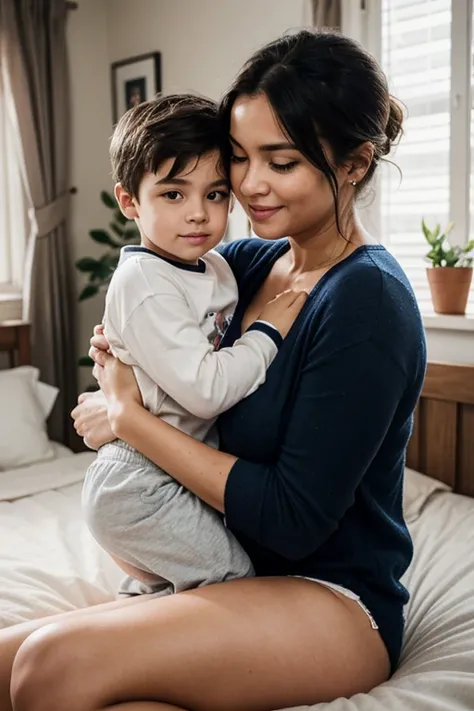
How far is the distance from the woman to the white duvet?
8 cm

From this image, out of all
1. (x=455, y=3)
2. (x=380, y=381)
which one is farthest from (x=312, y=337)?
(x=455, y=3)

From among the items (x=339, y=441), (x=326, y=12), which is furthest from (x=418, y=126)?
(x=339, y=441)

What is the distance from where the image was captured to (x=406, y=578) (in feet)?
5.67

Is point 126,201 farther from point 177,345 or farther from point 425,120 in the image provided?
point 425,120

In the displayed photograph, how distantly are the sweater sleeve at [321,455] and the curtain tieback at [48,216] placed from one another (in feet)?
9.25

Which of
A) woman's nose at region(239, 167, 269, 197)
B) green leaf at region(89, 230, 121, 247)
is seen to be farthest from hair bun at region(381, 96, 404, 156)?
green leaf at region(89, 230, 121, 247)

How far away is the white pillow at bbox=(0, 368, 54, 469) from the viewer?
291cm

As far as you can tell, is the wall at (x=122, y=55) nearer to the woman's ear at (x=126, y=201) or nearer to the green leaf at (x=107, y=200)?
the green leaf at (x=107, y=200)

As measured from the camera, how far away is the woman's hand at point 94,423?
4.36ft

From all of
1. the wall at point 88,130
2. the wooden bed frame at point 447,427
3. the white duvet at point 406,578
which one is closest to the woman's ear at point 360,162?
the white duvet at point 406,578

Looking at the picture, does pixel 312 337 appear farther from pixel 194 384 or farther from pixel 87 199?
pixel 87 199

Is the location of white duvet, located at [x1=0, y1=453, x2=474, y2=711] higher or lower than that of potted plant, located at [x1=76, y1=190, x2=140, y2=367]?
lower

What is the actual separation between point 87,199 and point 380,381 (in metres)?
3.24

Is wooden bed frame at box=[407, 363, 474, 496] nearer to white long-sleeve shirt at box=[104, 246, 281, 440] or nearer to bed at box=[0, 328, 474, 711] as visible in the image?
bed at box=[0, 328, 474, 711]
